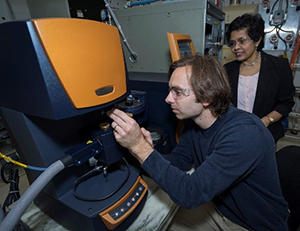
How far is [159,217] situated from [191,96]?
0.51 m

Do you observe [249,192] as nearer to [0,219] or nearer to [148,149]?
[148,149]

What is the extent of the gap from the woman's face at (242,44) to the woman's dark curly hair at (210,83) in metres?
0.75

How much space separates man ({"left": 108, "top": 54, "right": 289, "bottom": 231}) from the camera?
2.16 ft

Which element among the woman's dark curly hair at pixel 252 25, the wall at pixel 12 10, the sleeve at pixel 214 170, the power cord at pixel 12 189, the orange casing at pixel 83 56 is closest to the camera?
the orange casing at pixel 83 56

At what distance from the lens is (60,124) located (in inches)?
25.7

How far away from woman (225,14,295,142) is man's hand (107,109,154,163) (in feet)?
3.60

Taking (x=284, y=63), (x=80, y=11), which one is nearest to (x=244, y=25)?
(x=284, y=63)

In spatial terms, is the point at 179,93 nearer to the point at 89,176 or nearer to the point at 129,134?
the point at 129,134

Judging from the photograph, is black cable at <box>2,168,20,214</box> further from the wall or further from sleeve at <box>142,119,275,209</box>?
the wall

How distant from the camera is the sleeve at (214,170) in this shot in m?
0.65

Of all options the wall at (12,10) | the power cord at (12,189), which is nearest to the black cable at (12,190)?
the power cord at (12,189)

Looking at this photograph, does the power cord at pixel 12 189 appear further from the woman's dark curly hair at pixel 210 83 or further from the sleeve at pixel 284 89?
the sleeve at pixel 284 89

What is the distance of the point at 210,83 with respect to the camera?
0.78 meters

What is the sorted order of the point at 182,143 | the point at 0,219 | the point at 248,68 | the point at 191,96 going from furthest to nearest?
the point at 248,68
the point at 182,143
the point at 191,96
the point at 0,219
